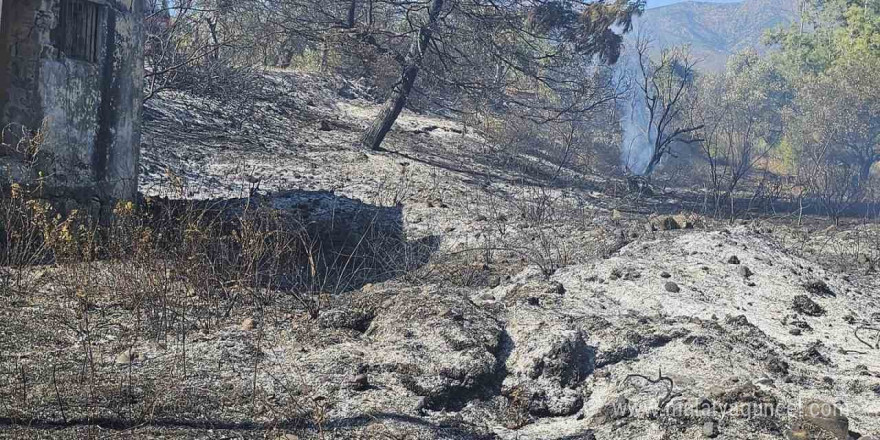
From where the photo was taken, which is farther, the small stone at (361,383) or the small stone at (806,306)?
the small stone at (806,306)

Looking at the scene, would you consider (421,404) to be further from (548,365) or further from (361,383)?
(548,365)

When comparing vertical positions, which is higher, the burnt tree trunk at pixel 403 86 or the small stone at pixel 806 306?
the burnt tree trunk at pixel 403 86

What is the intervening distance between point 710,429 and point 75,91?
579 cm

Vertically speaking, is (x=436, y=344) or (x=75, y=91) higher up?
(x=75, y=91)

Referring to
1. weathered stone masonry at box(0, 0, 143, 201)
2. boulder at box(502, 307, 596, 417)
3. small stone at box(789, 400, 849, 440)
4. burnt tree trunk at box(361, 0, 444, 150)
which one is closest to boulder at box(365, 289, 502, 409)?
boulder at box(502, 307, 596, 417)

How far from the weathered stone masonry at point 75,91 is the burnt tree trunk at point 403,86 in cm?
590

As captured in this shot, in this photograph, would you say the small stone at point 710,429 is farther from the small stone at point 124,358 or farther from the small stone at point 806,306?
the small stone at point 124,358

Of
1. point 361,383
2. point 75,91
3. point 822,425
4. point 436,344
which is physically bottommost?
point 361,383

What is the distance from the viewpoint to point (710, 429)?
3.66m

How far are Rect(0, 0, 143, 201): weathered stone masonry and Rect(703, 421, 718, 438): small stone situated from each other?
17.7 feet

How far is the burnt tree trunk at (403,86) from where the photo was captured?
500 inches

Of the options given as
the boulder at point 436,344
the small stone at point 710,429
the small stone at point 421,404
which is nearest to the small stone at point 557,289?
the boulder at point 436,344

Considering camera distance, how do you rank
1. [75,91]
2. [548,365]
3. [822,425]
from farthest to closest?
[75,91], [548,365], [822,425]

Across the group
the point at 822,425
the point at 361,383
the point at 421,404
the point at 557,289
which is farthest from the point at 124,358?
the point at 822,425
